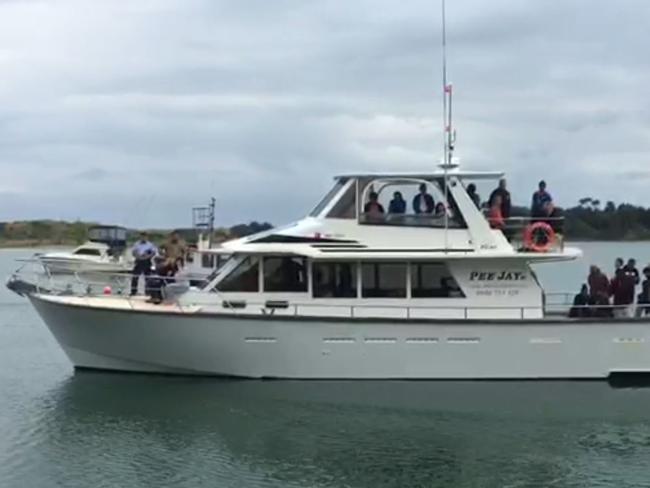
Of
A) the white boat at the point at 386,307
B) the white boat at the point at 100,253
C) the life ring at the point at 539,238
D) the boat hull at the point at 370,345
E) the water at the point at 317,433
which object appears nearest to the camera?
the water at the point at 317,433

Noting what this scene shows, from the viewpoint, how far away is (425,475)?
14.1 metres

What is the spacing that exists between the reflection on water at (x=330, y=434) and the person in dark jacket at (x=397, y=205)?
9.60ft

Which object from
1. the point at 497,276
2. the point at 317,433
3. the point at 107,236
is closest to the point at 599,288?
the point at 497,276

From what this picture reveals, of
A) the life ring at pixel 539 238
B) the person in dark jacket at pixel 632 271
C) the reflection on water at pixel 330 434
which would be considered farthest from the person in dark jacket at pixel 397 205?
the person in dark jacket at pixel 632 271

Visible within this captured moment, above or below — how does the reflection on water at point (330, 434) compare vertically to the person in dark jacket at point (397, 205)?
below

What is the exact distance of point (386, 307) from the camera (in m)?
18.3

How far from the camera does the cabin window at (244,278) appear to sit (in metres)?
18.4

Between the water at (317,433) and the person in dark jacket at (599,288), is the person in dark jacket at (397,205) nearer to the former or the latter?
the water at (317,433)

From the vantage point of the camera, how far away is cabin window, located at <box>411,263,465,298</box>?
60.6ft

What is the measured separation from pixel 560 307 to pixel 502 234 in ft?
7.01

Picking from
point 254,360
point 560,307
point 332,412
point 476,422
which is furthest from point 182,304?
point 560,307

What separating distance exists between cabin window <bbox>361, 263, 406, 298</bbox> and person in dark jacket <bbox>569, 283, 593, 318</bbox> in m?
3.04

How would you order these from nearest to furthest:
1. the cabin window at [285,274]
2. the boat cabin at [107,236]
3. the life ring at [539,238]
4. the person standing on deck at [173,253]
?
the life ring at [539,238] < the cabin window at [285,274] < the person standing on deck at [173,253] < the boat cabin at [107,236]

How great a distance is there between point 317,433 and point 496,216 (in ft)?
17.0
